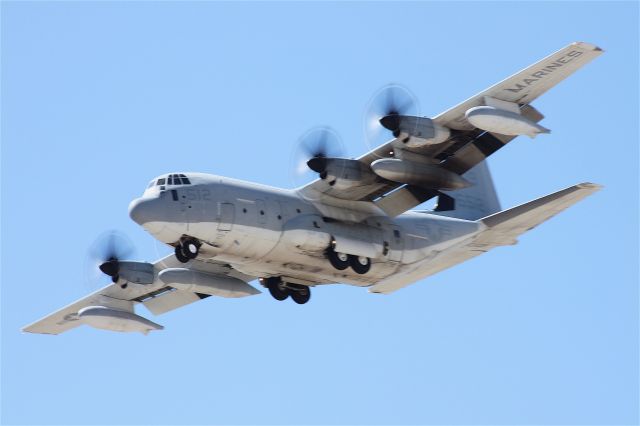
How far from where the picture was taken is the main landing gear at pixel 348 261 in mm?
34375

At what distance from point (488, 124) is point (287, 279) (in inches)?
289

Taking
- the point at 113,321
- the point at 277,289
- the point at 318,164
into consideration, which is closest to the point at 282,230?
the point at 318,164

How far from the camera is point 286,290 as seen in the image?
118ft

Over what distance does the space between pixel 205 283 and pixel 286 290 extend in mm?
2163

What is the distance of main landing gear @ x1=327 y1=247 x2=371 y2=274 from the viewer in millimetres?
34375

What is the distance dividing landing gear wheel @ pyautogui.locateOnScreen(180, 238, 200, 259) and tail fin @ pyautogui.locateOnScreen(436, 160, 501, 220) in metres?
7.81

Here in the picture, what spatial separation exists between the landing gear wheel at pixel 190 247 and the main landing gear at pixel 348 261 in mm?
3496

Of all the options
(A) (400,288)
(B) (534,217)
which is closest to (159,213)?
(A) (400,288)

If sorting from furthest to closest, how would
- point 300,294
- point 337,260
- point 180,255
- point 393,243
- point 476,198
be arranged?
point 476,198
point 300,294
point 393,243
point 337,260
point 180,255

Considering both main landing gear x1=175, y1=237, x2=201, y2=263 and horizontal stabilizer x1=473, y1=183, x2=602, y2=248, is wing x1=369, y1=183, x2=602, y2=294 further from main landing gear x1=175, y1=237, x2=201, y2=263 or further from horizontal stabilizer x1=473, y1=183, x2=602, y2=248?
main landing gear x1=175, y1=237, x2=201, y2=263

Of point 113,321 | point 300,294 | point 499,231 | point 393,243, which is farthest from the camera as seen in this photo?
point 113,321

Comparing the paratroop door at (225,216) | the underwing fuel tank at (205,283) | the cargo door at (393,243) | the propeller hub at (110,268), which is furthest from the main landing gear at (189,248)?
the cargo door at (393,243)

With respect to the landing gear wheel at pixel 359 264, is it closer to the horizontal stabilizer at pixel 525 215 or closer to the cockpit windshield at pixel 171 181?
the horizontal stabilizer at pixel 525 215

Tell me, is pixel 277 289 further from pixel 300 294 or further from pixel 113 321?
pixel 113 321
